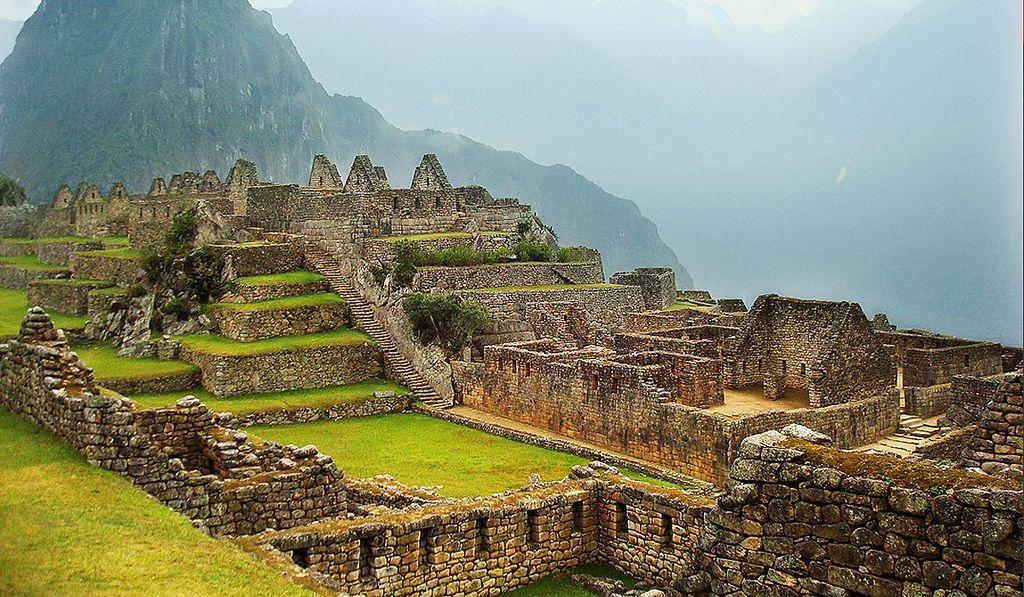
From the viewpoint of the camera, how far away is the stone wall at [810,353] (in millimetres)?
23203

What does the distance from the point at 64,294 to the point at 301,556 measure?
104 feet

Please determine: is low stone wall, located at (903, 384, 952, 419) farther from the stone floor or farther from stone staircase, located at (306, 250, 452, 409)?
stone staircase, located at (306, 250, 452, 409)

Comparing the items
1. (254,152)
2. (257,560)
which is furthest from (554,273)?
(254,152)

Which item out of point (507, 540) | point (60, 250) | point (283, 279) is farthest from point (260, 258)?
point (507, 540)

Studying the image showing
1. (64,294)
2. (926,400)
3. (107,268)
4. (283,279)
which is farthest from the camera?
(107,268)

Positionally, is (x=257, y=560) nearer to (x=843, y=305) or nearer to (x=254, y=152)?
(x=843, y=305)

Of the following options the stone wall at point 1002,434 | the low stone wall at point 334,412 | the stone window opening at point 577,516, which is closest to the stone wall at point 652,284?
the low stone wall at point 334,412

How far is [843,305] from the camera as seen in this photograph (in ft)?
79.7

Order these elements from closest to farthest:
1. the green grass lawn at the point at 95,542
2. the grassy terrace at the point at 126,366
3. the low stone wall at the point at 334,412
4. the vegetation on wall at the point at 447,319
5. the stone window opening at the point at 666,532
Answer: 1. the green grass lawn at the point at 95,542
2. the stone window opening at the point at 666,532
3. the low stone wall at the point at 334,412
4. the grassy terrace at the point at 126,366
5. the vegetation on wall at the point at 447,319

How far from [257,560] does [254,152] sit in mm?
115450

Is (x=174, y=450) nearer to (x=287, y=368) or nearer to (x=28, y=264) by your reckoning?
(x=287, y=368)

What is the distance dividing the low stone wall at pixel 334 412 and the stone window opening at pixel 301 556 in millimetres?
15623

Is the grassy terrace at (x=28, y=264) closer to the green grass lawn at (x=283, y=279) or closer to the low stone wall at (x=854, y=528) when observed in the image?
the green grass lawn at (x=283, y=279)

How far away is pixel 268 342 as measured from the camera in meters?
29.8
